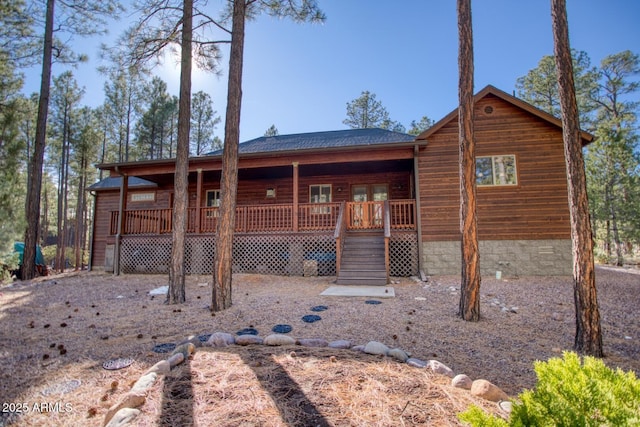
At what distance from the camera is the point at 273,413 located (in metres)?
1.86

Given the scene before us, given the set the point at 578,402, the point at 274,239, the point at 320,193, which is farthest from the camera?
the point at 320,193

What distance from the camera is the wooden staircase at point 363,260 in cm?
760

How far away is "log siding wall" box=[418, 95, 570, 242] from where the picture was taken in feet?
27.9

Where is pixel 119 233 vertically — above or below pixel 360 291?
above

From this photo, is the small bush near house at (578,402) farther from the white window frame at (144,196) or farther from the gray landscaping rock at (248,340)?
the white window frame at (144,196)

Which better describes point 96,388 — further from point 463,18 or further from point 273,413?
point 463,18

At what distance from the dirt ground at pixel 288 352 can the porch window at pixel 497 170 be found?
3.12 meters

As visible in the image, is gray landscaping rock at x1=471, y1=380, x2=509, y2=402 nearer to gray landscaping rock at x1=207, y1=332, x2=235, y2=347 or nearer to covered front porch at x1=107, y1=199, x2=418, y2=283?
gray landscaping rock at x1=207, y1=332, x2=235, y2=347

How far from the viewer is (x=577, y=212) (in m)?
3.62

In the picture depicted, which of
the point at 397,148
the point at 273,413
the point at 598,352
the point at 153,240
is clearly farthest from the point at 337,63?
the point at 273,413

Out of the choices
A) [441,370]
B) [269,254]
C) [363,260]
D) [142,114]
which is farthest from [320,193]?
[142,114]

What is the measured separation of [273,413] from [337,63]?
41.6 ft

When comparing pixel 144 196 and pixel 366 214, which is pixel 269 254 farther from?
pixel 144 196

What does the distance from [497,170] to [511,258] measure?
2620mm
